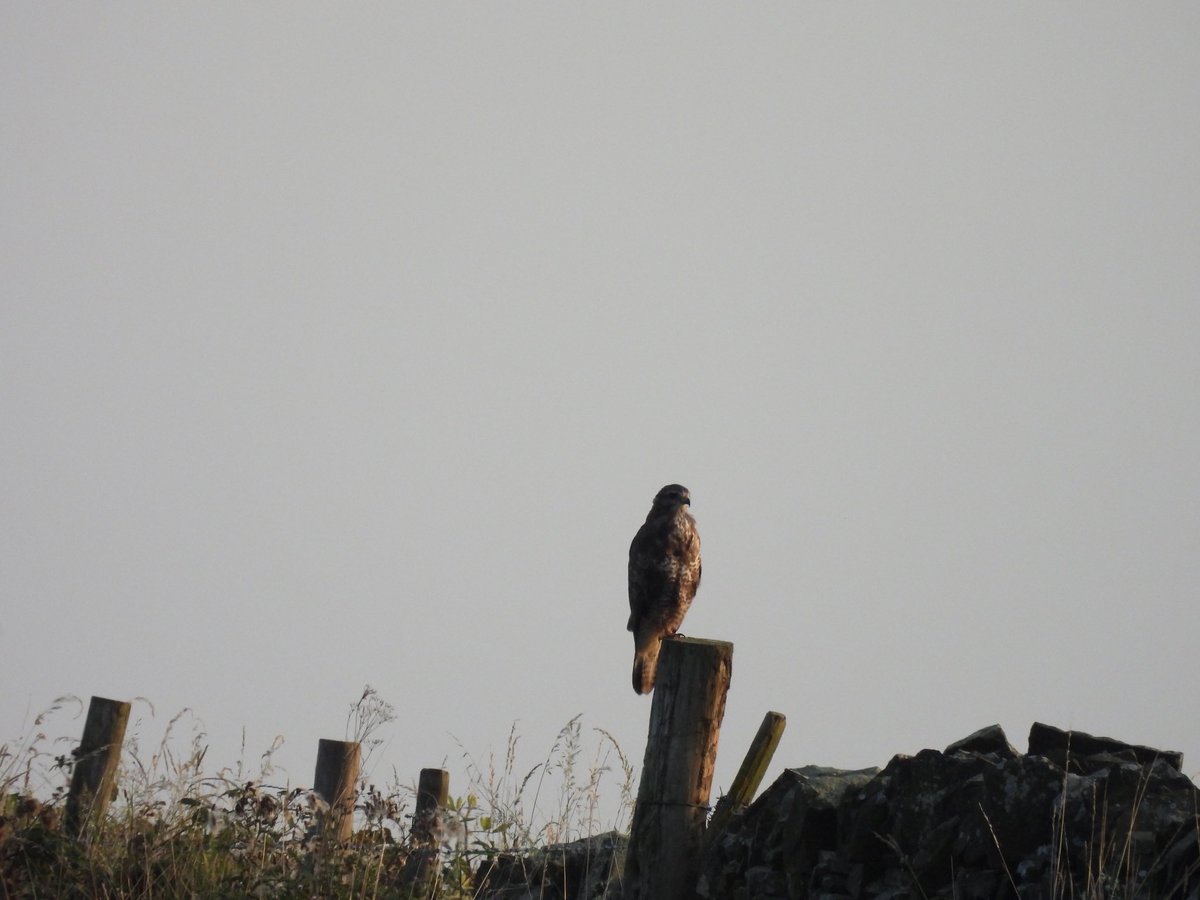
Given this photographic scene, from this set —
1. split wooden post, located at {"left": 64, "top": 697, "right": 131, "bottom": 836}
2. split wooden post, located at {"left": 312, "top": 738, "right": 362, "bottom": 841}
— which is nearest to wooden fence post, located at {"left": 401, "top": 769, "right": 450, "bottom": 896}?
split wooden post, located at {"left": 312, "top": 738, "right": 362, "bottom": 841}

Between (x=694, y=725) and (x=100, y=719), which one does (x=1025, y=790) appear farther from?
(x=100, y=719)

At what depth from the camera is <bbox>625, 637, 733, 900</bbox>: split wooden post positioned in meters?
5.93

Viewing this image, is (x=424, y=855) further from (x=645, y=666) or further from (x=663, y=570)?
(x=663, y=570)

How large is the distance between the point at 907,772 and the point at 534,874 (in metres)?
2.04

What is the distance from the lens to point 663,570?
11.2 m

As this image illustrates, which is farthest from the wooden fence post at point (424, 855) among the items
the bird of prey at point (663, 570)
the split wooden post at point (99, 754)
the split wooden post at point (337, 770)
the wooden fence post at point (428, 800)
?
the bird of prey at point (663, 570)

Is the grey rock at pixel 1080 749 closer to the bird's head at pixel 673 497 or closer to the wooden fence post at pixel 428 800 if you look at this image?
the wooden fence post at pixel 428 800

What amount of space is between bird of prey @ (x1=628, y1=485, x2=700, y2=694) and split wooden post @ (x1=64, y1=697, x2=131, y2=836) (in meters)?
4.43

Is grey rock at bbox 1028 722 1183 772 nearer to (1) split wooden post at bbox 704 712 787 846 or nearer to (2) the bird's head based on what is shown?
(1) split wooden post at bbox 704 712 787 846

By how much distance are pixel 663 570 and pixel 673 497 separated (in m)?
0.64

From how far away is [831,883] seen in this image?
5.54 m

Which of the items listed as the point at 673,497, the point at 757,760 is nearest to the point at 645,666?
the point at 673,497

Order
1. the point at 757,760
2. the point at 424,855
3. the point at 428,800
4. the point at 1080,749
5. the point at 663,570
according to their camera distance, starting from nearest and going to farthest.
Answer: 1. the point at 1080,749
2. the point at 424,855
3. the point at 757,760
4. the point at 428,800
5. the point at 663,570

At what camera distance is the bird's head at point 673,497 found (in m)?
11.3
